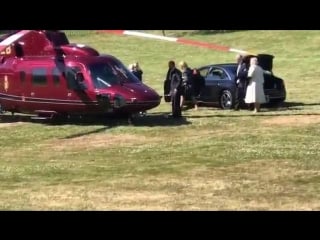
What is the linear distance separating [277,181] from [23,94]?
35.1 ft

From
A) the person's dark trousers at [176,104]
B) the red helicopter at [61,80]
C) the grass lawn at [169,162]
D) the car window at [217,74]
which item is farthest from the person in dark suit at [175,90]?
the car window at [217,74]

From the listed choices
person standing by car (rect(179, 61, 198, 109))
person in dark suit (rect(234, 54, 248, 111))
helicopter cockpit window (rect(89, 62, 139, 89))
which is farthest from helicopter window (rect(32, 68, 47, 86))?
person in dark suit (rect(234, 54, 248, 111))

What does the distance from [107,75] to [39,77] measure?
2167 mm

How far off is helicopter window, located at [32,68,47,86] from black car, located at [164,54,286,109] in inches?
182

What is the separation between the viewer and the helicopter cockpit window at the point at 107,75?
1883 cm

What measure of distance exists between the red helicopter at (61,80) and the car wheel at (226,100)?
3808mm

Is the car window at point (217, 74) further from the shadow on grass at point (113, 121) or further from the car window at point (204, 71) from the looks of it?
the shadow on grass at point (113, 121)

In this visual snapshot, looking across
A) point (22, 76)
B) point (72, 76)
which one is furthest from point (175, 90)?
point (22, 76)

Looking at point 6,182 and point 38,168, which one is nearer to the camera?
point 6,182
